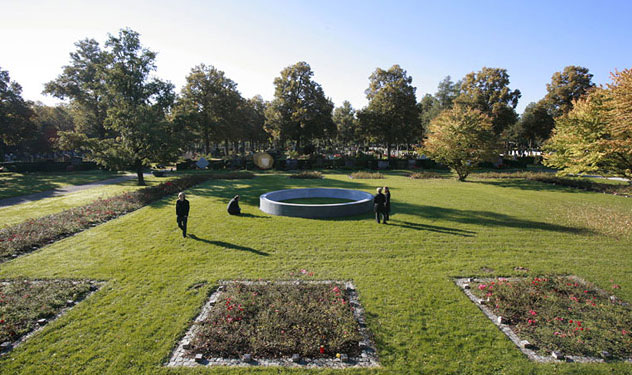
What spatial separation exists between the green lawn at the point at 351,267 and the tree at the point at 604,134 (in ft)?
7.80

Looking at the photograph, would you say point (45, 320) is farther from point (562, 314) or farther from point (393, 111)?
point (393, 111)

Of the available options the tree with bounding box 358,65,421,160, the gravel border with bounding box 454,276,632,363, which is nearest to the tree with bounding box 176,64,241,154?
the tree with bounding box 358,65,421,160

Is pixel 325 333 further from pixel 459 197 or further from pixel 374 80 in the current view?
pixel 374 80

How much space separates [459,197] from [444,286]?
44.4 ft

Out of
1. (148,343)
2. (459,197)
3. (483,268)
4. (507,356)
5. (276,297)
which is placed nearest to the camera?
(507,356)

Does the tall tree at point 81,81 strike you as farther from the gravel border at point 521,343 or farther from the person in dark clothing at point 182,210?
the gravel border at point 521,343

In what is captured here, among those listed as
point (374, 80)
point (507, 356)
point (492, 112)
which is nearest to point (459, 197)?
point (507, 356)

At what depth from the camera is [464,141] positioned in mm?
27953

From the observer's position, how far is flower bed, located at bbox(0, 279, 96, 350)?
18.8 feet

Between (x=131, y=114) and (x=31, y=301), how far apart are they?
20916 mm

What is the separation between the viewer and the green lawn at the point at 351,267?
503cm

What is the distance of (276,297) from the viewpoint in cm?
676

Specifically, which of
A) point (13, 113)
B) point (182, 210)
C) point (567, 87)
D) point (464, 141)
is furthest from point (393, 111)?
point (13, 113)

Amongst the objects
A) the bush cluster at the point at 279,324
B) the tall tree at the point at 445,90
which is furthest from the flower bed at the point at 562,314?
the tall tree at the point at 445,90
